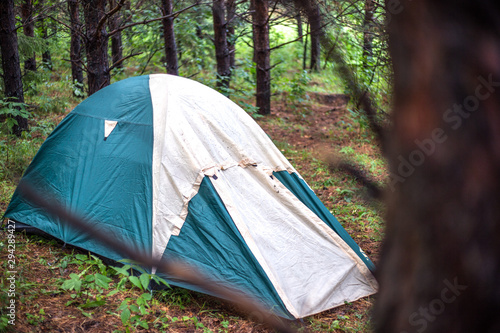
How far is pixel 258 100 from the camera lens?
10.1 meters

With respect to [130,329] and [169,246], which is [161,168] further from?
[130,329]

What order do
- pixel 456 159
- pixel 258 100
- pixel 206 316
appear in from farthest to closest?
pixel 258 100 → pixel 206 316 → pixel 456 159

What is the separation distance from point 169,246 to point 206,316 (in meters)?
0.69

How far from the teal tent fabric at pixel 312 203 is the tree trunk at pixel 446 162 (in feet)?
11.5

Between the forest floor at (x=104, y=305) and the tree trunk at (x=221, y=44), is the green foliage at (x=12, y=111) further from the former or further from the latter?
the tree trunk at (x=221, y=44)

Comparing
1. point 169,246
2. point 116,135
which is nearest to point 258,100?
point 116,135

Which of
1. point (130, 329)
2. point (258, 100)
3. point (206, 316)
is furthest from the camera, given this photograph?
point (258, 100)

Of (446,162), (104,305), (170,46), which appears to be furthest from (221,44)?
(446,162)

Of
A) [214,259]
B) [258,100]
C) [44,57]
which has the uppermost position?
[44,57]

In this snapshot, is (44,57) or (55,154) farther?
(44,57)

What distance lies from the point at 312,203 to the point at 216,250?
1.17 meters

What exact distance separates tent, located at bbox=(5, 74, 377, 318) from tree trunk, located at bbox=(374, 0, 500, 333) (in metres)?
2.86

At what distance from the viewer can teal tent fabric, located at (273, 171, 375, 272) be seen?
418 cm

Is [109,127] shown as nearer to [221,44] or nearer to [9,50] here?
[9,50]
